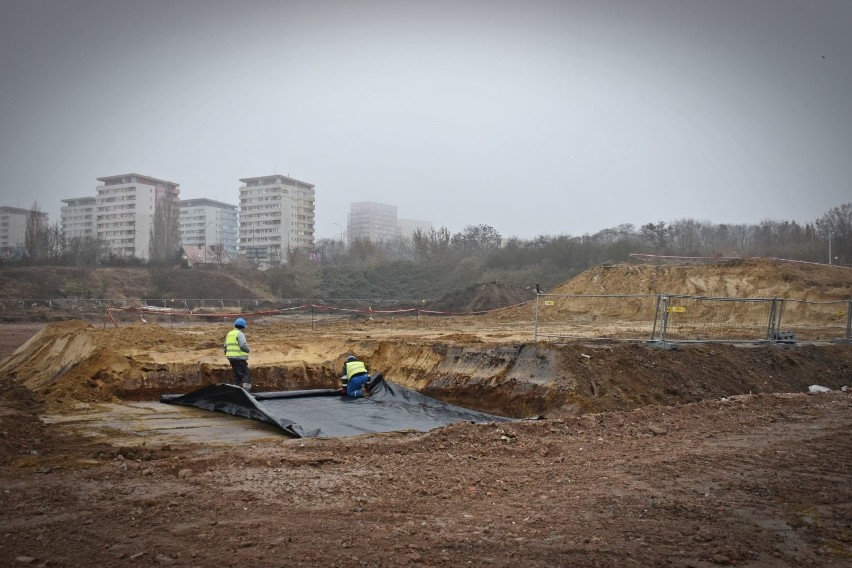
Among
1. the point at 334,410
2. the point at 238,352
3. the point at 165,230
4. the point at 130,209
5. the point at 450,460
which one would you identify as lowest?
the point at 334,410

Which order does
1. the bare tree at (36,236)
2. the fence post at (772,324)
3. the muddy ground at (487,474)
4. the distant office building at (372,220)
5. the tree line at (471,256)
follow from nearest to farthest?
the muddy ground at (487,474), the fence post at (772,324), the bare tree at (36,236), the tree line at (471,256), the distant office building at (372,220)

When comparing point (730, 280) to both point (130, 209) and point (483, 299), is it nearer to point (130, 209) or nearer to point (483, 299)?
point (483, 299)

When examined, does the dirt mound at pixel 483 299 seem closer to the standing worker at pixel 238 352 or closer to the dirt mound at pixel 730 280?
the dirt mound at pixel 730 280

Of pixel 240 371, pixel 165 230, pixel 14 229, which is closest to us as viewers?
pixel 240 371

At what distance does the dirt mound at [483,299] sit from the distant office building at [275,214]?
43204 millimetres

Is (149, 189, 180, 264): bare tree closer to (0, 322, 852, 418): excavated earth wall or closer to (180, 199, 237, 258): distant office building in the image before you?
(180, 199, 237, 258): distant office building

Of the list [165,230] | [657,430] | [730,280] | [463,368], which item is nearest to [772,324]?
[463,368]

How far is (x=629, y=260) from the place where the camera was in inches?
1722

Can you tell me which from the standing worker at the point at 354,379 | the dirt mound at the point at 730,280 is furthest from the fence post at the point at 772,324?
the dirt mound at the point at 730,280

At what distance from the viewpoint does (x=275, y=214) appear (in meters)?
78.3

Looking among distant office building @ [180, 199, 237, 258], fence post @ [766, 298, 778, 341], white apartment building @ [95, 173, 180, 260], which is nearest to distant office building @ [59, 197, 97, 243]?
white apartment building @ [95, 173, 180, 260]

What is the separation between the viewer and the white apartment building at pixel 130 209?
2534 inches

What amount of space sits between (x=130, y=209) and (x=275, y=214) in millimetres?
16969

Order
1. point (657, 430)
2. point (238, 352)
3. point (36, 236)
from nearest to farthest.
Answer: point (657, 430) < point (238, 352) < point (36, 236)
